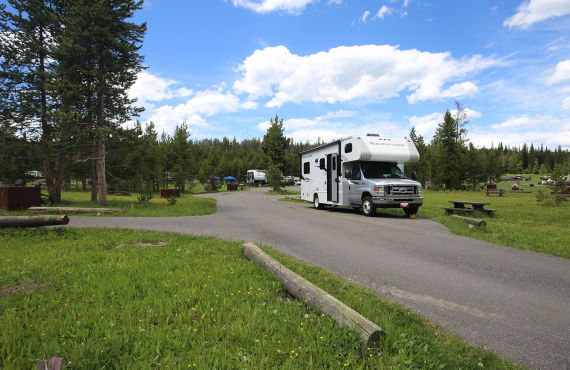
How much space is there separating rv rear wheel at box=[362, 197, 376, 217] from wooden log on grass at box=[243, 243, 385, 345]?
9.49 m

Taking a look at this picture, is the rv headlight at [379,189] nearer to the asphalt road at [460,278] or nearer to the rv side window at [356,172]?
the rv side window at [356,172]

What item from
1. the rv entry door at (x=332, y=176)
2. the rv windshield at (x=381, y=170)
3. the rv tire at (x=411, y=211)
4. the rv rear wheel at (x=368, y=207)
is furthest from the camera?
the rv entry door at (x=332, y=176)

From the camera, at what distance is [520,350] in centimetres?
306

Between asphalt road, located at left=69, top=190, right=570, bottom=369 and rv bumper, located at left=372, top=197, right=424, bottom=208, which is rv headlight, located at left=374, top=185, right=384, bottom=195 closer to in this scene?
rv bumper, located at left=372, top=197, right=424, bottom=208

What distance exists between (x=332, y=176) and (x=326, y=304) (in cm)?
1318

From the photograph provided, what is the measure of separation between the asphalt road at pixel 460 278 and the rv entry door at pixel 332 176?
6047 mm

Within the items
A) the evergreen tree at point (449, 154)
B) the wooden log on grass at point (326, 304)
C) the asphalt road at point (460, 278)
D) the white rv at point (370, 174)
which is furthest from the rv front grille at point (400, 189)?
the evergreen tree at point (449, 154)

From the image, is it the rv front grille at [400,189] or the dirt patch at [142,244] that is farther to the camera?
the rv front grille at [400,189]

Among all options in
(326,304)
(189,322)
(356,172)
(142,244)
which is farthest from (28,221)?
(356,172)

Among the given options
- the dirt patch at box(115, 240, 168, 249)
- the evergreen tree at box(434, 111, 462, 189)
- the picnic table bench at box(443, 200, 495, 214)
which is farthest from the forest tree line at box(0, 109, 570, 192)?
the dirt patch at box(115, 240, 168, 249)

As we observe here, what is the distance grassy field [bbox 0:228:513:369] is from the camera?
2.67 m

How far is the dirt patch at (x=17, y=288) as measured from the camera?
4.05 meters

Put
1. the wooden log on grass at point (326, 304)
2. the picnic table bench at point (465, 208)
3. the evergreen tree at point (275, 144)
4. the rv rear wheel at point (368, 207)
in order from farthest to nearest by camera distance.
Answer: the evergreen tree at point (275, 144), the rv rear wheel at point (368, 207), the picnic table bench at point (465, 208), the wooden log on grass at point (326, 304)

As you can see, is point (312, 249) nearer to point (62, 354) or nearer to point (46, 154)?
point (62, 354)
